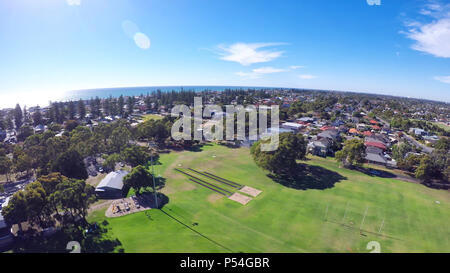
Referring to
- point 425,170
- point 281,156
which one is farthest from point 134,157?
point 425,170

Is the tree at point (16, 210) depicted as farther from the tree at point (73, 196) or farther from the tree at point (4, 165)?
the tree at point (4, 165)

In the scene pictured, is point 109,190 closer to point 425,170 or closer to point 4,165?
point 4,165

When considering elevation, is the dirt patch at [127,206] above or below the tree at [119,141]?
below

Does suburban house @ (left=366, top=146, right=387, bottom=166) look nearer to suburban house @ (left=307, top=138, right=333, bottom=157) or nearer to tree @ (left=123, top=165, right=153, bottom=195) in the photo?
suburban house @ (left=307, top=138, right=333, bottom=157)

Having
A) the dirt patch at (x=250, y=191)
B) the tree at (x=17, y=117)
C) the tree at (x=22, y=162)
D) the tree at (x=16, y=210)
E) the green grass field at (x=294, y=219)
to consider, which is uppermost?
→ the tree at (x=17, y=117)

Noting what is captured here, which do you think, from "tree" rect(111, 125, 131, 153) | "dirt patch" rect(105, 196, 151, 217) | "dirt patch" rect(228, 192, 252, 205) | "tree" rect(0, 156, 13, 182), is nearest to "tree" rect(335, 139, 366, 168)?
"dirt patch" rect(228, 192, 252, 205)

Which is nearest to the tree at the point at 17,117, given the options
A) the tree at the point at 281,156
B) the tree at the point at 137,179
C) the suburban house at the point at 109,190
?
the suburban house at the point at 109,190
